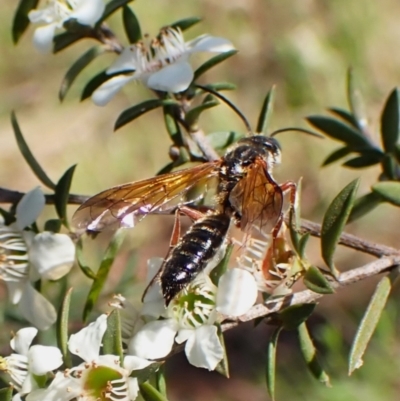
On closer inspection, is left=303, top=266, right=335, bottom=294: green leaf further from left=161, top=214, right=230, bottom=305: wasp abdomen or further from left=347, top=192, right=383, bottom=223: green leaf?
left=347, top=192, right=383, bottom=223: green leaf

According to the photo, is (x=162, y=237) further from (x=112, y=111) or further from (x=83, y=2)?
(x=83, y=2)

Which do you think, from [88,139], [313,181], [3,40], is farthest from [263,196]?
[3,40]

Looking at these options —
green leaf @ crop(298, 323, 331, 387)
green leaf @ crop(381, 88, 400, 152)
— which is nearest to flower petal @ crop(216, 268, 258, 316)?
green leaf @ crop(298, 323, 331, 387)

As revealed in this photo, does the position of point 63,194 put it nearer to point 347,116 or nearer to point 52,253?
point 52,253

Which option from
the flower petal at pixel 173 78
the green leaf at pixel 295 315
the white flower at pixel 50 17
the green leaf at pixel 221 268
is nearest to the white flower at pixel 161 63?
the flower petal at pixel 173 78

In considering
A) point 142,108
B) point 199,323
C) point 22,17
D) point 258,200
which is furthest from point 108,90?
point 199,323

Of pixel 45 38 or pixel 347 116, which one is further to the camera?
pixel 347 116

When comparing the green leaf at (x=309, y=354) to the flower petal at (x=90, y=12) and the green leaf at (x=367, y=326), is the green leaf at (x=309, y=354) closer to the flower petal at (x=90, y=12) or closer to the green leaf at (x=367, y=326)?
the green leaf at (x=367, y=326)

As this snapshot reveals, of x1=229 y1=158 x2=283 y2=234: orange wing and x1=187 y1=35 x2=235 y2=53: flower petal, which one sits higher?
x1=187 y1=35 x2=235 y2=53: flower petal
